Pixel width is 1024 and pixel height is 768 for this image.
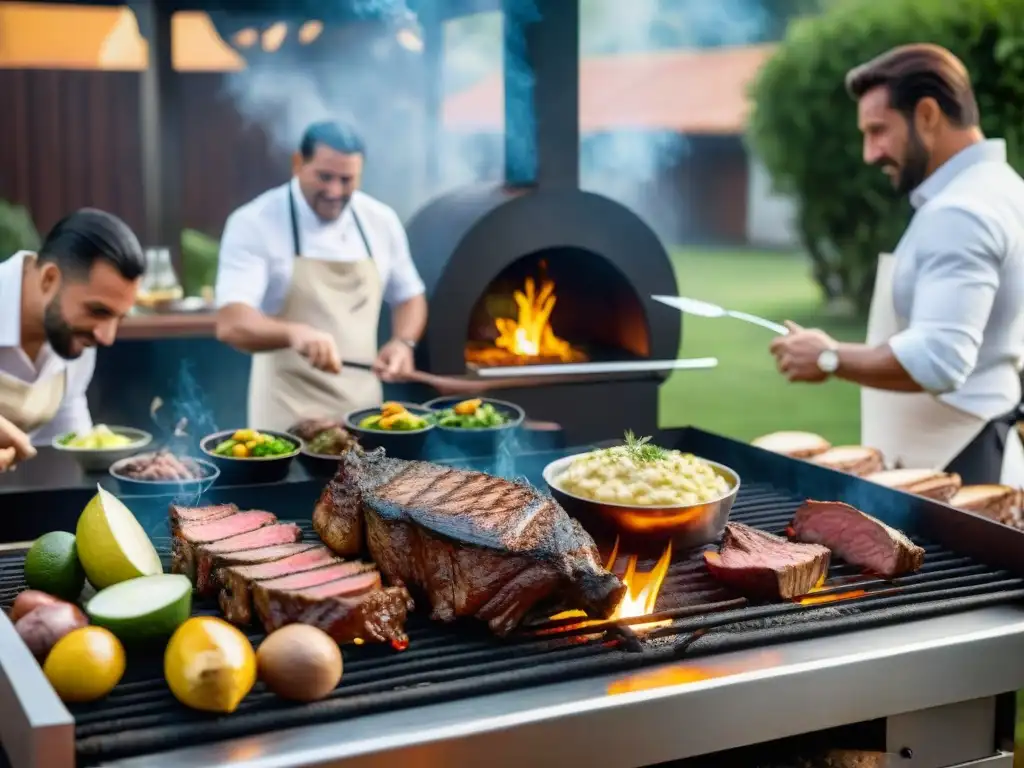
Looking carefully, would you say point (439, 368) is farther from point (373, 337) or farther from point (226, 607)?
point (226, 607)

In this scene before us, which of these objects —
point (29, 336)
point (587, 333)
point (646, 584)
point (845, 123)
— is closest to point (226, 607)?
point (646, 584)

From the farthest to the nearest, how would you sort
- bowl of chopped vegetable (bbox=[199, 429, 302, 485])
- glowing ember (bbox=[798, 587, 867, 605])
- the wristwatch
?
the wristwatch → bowl of chopped vegetable (bbox=[199, 429, 302, 485]) → glowing ember (bbox=[798, 587, 867, 605])

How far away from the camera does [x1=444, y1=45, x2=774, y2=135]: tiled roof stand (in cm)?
2622

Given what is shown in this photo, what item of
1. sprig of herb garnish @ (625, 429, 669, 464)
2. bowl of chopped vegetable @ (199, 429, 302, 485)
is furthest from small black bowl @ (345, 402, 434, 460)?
sprig of herb garnish @ (625, 429, 669, 464)

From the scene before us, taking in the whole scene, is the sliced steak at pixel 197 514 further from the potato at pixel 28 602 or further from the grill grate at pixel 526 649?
the potato at pixel 28 602

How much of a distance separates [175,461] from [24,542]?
1.60ft

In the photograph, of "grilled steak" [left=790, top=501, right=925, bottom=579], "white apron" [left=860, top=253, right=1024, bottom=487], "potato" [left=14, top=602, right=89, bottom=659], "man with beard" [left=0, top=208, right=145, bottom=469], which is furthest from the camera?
"white apron" [left=860, top=253, right=1024, bottom=487]

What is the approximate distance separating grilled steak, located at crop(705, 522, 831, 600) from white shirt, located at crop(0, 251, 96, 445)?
3019 mm

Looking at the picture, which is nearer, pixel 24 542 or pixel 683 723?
pixel 683 723

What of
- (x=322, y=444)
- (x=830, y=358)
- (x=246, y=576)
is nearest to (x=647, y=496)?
(x=246, y=576)

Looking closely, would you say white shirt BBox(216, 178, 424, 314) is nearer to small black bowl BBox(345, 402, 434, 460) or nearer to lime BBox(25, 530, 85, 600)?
small black bowl BBox(345, 402, 434, 460)

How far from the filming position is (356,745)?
6.37 feet

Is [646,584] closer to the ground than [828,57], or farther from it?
closer to the ground

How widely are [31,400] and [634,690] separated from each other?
3.25 m
